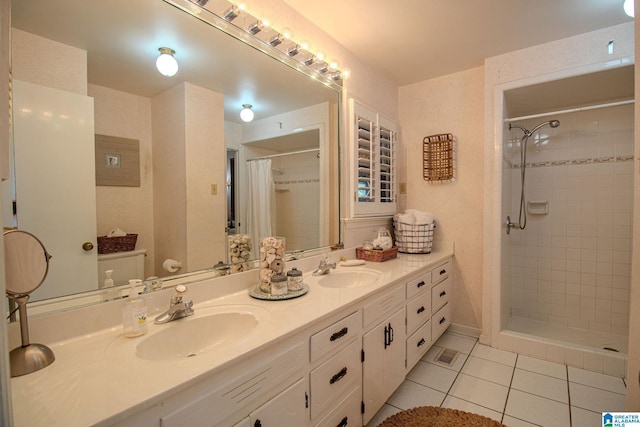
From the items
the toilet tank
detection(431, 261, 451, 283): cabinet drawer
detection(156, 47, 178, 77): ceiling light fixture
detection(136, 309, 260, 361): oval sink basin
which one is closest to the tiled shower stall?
detection(431, 261, 451, 283): cabinet drawer

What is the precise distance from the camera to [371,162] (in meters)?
2.38

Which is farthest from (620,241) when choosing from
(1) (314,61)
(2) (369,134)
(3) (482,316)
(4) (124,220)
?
(4) (124,220)

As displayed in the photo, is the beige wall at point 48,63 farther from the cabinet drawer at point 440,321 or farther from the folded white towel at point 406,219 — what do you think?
the cabinet drawer at point 440,321

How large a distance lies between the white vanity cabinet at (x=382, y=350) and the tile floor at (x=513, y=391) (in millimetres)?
208

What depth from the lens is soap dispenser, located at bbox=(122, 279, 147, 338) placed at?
93 cm

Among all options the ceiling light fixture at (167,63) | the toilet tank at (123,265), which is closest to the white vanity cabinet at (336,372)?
the toilet tank at (123,265)

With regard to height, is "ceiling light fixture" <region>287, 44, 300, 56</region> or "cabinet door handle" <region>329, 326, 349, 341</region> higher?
"ceiling light fixture" <region>287, 44, 300, 56</region>

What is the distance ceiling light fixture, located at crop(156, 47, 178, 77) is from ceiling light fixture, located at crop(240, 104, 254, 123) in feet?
1.20

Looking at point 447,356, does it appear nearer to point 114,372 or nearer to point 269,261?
point 269,261

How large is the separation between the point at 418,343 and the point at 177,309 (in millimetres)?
1564

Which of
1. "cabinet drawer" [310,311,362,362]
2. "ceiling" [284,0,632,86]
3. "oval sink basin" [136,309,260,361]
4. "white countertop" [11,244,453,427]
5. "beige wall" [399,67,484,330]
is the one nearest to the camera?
"white countertop" [11,244,453,427]

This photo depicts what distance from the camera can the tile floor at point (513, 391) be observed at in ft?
5.35

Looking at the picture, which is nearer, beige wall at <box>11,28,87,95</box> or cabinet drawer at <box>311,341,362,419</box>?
beige wall at <box>11,28,87,95</box>

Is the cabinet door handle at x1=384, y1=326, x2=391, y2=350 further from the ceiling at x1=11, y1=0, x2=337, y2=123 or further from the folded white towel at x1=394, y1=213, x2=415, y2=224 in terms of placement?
the ceiling at x1=11, y1=0, x2=337, y2=123
